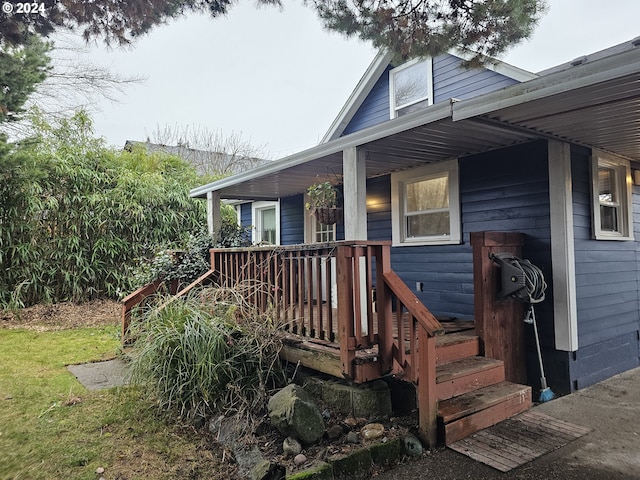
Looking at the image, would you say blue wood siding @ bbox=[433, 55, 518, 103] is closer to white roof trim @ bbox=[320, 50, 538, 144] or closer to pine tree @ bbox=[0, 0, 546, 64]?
white roof trim @ bbox=[320, 50, 538, 144]

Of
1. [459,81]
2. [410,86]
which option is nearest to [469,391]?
[459,81]

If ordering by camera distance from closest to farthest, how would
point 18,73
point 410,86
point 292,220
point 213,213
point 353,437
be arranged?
point 353,437, point 18,73, point 213,213, point 410,86, point 292,220

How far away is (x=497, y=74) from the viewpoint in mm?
6426

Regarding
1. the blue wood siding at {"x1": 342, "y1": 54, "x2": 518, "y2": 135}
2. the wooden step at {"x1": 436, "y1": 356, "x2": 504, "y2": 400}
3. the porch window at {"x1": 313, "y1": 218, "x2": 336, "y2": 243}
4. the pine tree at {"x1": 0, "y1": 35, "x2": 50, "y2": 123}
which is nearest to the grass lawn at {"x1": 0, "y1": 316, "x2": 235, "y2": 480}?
the wooden step at {"x1": 436, "y1": 356, "x2": 504, "y2": 400}

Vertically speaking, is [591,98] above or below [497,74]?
below

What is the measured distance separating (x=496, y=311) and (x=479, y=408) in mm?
1106

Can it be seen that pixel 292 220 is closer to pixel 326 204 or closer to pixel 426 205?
pixel 326 204

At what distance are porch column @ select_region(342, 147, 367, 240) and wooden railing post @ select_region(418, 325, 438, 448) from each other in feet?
4.18

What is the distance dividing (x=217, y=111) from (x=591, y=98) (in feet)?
73.7

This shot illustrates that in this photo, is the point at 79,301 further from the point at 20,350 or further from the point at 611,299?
the point at 611,299

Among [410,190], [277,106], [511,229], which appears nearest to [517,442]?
[511,229]

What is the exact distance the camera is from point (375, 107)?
8.24 meters

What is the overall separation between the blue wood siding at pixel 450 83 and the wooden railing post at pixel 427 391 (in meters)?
4.42

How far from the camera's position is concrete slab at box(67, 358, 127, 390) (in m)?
4.11
